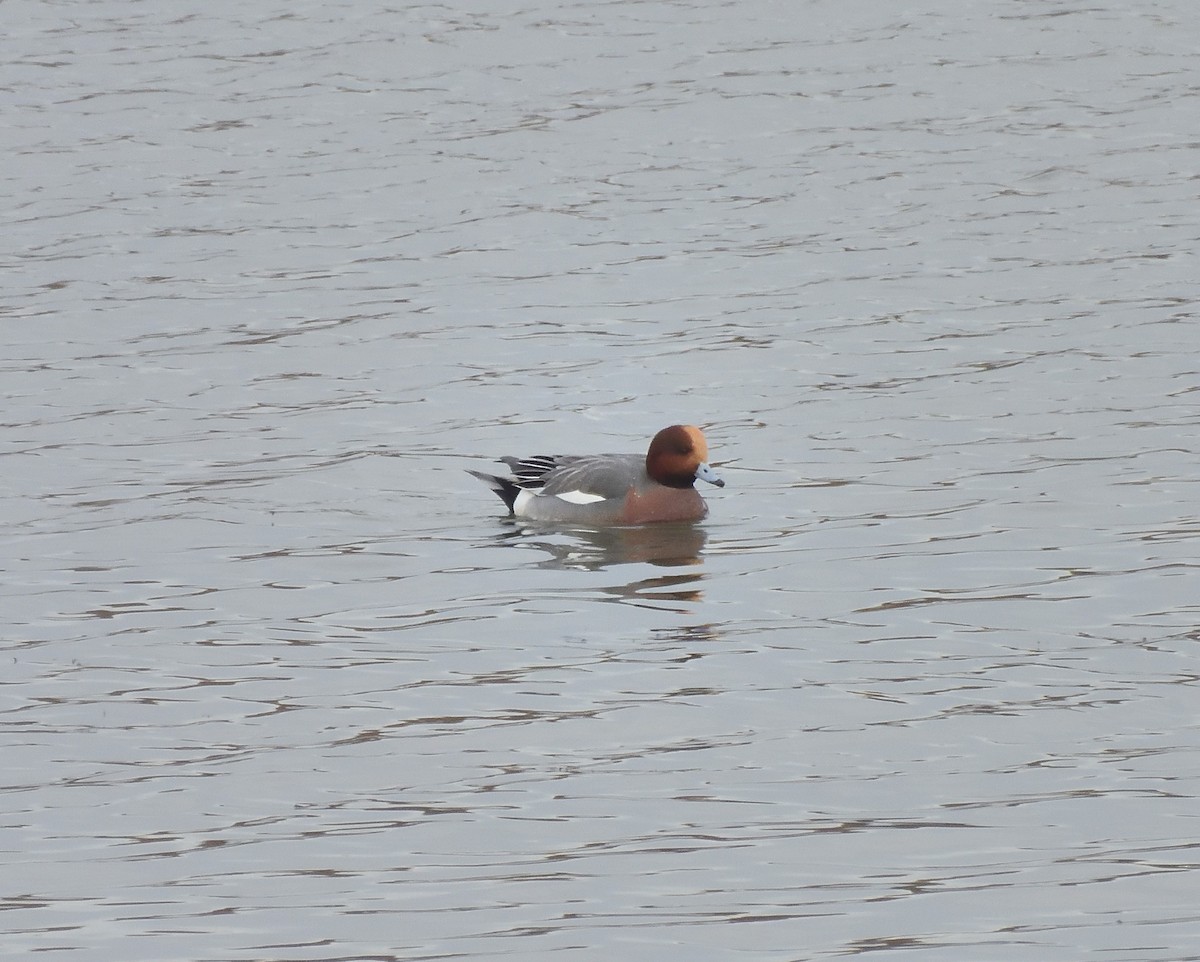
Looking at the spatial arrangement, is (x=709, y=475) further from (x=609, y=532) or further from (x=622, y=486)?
(x=609, y=532)

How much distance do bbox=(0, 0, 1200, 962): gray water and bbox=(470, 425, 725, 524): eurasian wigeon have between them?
0.74 ft

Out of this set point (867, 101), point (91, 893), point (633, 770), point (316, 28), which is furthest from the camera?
point (316, 28)

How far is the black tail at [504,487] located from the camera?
11359 millimetres

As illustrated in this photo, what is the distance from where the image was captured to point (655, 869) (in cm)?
586

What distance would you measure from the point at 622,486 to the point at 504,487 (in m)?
0.72

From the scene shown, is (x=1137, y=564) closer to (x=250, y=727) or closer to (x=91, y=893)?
(x=250, y=727)

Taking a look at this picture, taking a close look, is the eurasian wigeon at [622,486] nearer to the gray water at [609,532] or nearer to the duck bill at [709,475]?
the duck bill at [709,475]

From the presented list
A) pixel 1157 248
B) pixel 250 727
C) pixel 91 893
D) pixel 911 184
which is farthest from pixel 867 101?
pixel 91 893

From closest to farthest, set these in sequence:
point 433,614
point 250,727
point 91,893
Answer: point 91,893, point 250,727, point 433,614

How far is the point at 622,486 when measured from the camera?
11188mm

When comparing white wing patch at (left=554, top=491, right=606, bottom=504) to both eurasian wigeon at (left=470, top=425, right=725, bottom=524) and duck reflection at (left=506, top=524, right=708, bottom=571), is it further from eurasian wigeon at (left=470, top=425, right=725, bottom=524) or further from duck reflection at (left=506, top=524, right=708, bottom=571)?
duck reflection at (left=506, top=524, right=708, bottom=571)

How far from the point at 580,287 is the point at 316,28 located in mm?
11013

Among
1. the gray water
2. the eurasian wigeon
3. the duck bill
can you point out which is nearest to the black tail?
the eurasian wigeon

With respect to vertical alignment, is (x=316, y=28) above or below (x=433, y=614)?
above
